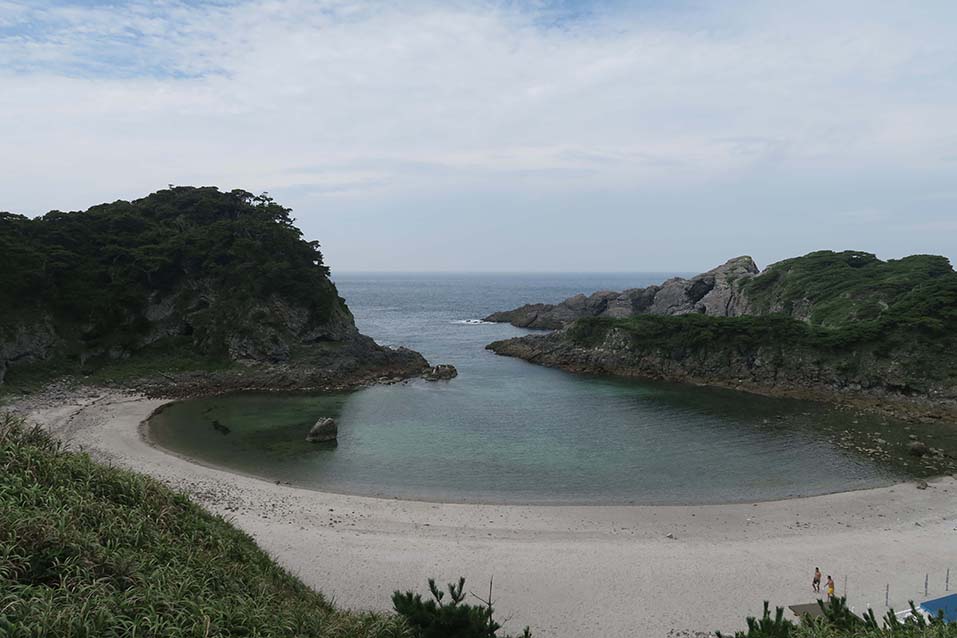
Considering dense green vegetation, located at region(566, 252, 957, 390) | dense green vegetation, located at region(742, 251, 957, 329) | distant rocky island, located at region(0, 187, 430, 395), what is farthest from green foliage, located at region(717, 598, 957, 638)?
dense green vegetation, located at region(742, 251, 957, 329)

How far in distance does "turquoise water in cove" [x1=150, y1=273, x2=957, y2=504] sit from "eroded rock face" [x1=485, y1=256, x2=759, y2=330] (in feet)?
111

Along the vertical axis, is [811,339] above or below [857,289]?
below

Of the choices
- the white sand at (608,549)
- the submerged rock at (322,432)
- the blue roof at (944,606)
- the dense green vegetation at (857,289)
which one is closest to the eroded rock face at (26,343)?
the white sand at (608,549)

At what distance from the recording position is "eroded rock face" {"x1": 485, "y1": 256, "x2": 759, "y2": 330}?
264ft

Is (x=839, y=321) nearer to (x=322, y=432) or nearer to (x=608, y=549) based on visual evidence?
(x=608, y=549)

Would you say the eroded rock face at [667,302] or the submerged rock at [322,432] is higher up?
the eroded rock face at [667,302]

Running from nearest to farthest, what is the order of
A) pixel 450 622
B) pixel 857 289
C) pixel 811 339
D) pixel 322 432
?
1. pixel 450 622
2. pixel 322 432
3. pixel 811 339
4. pixel 857 289

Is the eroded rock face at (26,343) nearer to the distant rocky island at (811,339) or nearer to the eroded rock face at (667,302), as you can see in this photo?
the distant rocky island at (811,339)

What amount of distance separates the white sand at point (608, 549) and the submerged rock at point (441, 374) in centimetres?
2662

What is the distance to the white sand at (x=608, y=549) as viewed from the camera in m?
16.8

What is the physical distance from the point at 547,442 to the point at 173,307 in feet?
128

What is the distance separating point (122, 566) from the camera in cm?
816

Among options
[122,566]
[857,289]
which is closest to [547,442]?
[122,566]

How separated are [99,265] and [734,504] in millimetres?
54838
